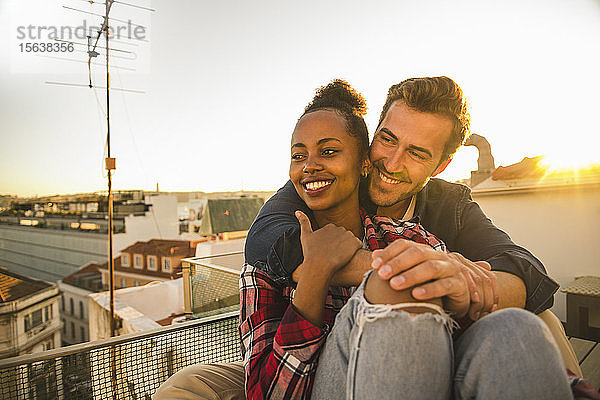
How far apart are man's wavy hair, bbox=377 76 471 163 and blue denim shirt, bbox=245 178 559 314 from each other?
0.25 metres

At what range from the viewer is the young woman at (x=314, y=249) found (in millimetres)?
977

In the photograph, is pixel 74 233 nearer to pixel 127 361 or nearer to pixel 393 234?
pixel 127 361

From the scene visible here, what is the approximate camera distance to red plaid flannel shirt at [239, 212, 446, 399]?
0.96m

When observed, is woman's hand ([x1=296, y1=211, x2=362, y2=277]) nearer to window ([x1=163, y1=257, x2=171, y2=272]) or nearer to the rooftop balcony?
the rooftop balcony

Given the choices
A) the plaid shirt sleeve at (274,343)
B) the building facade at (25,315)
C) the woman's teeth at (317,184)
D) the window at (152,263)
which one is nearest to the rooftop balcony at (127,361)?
the plaid shirt sleeve at (274,343)

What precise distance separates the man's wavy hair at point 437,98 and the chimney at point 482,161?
368 cm

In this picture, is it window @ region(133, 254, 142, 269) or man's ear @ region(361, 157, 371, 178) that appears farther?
window @ region(133, 254, 142, 269)

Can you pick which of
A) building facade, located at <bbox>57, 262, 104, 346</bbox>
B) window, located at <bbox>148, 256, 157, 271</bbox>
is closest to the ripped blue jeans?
window, located at <bbox>148, 256, 157, 271</bbox>

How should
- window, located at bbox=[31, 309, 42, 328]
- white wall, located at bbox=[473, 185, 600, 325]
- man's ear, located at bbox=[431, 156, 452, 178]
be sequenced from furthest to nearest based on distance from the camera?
window, located at bbox=[31, 309, 42, 328] < white wall, located at bbox=[473, 185, 600, 325] < man's ear, located at bbox=[431, 156, 452, 178]

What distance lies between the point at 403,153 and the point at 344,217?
42 centimetres

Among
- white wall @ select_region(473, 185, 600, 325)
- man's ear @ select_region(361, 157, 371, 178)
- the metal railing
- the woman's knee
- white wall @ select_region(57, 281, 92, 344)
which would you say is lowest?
white wall @ select_region(57, 281, 92, 344)

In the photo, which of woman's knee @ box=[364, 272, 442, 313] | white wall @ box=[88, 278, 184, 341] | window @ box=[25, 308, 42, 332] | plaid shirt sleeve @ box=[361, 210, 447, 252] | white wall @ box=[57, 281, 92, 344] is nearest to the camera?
woman's knee @ box=[364, 272, 442, 313]

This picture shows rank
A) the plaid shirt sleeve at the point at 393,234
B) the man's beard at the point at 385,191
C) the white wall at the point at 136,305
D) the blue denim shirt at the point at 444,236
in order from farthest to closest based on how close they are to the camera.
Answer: the white wall at the point at 136,305
the man's beard at the point at 385,191
the plaid shirt sleeve at the point at 393,234
the blue denim shirt at the point at 444,236

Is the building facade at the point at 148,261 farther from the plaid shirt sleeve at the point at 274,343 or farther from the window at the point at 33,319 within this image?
the plaid shirt sleeve at the point at 274,343
